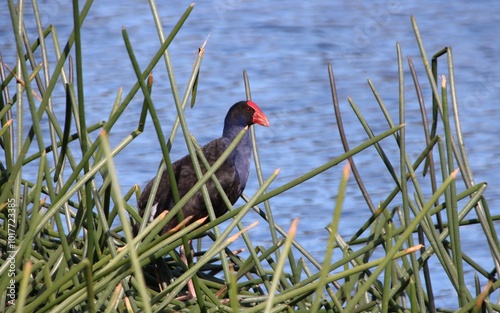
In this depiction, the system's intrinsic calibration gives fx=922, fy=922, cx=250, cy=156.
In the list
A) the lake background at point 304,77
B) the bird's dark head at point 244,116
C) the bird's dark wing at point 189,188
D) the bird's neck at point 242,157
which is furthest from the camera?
the lake background at point 304,77

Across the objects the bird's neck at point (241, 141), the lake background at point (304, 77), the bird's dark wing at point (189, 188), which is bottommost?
the lake background at point (304, 77)

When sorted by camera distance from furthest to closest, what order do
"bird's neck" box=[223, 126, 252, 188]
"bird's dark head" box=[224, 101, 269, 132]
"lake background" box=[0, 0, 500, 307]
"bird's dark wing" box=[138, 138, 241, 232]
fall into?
"lake background" box=[0, 0, 500, 307] → "bird's dark head" box=[224, 101, 269, 132] → "bird's neck" box=[223, 126, 252, 188] → "bird's dark wing" box=[138, 138, 241, 232]

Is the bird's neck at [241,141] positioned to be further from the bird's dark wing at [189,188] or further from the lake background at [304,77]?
the lake background at [304,77]

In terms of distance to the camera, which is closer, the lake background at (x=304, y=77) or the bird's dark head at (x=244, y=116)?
the bird's dark head at (x=244, y=116)

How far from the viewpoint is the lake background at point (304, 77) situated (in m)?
3.96

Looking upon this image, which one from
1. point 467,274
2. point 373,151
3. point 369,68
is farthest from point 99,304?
point 369,68

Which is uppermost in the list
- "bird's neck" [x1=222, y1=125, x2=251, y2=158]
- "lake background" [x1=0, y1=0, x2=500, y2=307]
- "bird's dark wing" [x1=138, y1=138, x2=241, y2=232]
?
"bird's neck" [x1=222, y1=125, x2=251, y2=158]

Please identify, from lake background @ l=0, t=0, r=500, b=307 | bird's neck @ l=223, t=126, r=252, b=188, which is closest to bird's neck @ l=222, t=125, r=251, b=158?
bird's neck @ l=223, t=126, r=252, b=188

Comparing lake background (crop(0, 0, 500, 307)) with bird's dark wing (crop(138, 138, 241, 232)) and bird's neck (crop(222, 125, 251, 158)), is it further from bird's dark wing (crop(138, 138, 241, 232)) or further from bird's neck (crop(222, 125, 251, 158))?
bird's dark wing (crop(138, 138, 241, 232))

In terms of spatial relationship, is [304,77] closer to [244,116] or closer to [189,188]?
[244,116]

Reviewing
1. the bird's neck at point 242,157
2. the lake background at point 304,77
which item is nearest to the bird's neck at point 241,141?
the bird's neck at point 242,157

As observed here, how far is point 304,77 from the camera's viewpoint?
5316 mm

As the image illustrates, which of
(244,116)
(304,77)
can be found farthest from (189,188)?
(304,77)

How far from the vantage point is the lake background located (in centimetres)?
396
